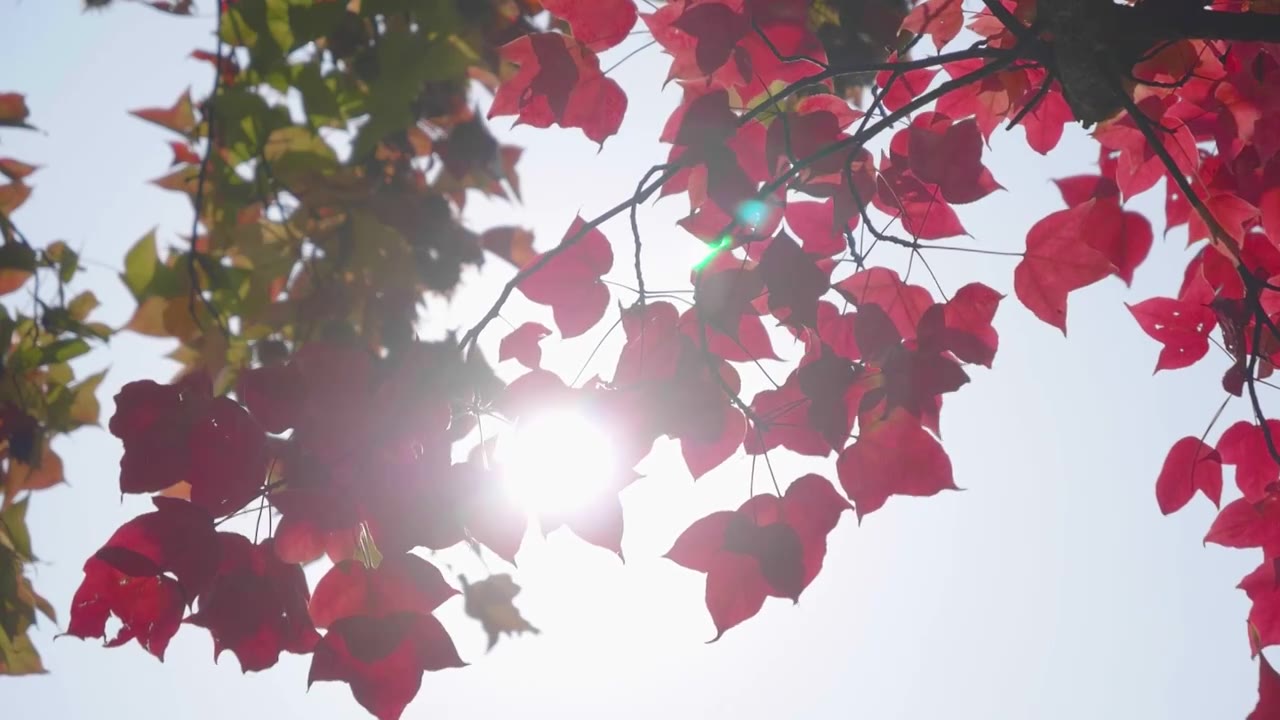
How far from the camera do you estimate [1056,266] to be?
0.80 metres

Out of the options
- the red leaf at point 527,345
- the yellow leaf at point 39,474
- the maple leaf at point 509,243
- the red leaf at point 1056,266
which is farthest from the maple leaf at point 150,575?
the yellow leaf at point 39,474

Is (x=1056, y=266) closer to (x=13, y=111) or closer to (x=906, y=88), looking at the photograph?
(x=906, y=88)

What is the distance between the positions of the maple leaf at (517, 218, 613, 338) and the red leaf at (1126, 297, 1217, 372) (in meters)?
0.58

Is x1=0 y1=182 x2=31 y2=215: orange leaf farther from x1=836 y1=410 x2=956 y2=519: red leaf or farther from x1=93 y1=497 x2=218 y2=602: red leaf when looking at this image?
x1=836 y1=410 x2=956 y2=519: red leaf

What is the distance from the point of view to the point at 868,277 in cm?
81

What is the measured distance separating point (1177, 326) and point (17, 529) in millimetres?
1636

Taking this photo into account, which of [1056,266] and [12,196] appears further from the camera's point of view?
[12,196]

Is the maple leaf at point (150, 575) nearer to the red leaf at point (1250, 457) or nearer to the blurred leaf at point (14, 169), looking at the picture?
the red leaf at point (1250, 457)

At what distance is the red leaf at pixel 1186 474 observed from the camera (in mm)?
910

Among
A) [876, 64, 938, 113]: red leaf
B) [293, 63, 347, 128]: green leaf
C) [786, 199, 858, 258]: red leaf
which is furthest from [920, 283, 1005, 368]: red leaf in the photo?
[293, 63, 347, 128]: green leaf

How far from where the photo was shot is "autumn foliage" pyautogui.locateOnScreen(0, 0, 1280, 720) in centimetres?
65

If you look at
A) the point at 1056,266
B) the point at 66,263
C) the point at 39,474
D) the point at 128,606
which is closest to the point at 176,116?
the point at 66,263

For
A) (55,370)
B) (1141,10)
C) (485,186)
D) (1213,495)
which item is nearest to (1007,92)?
(1141,10)

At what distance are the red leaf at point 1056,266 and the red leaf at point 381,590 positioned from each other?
0.60 metres
